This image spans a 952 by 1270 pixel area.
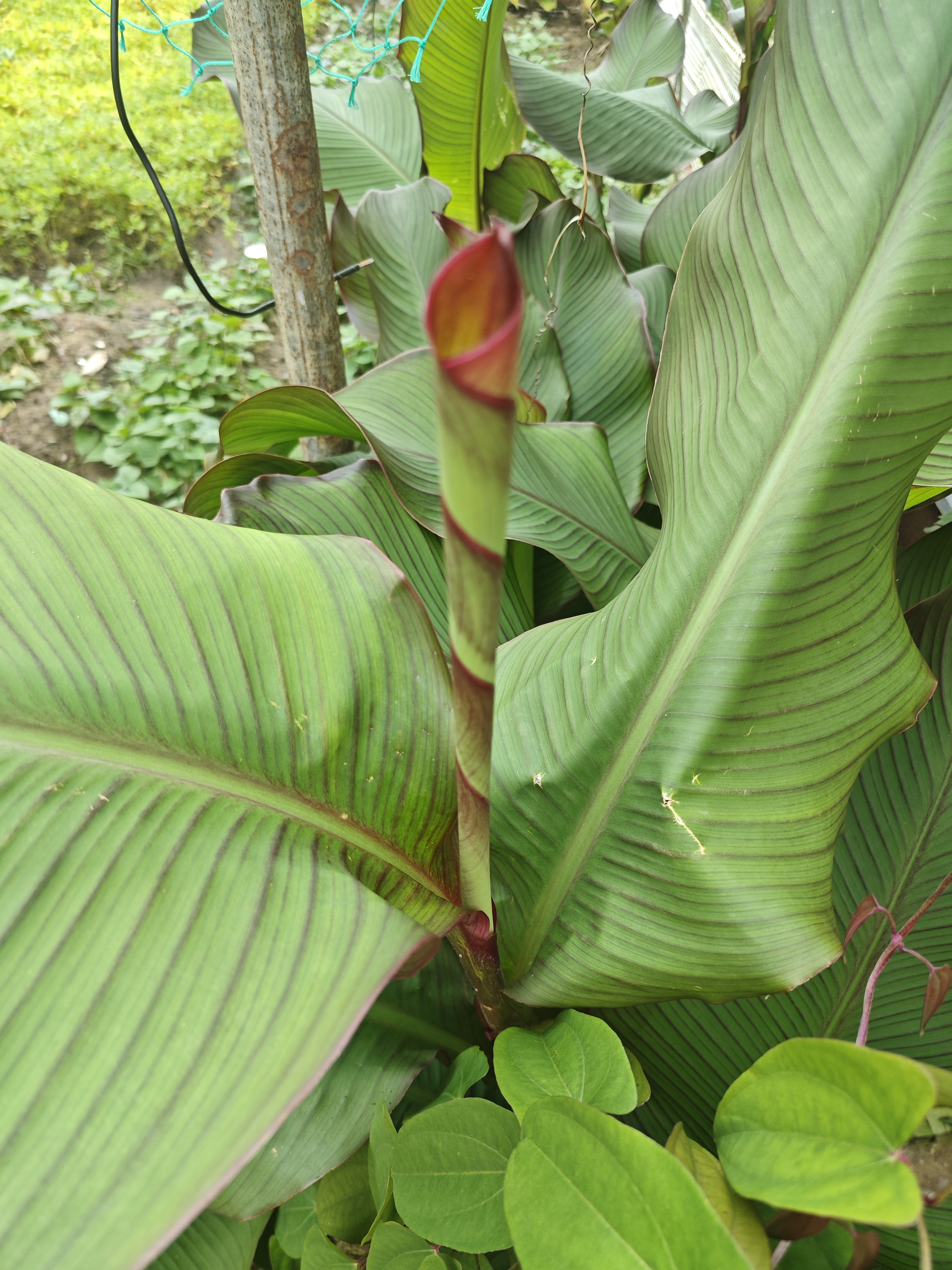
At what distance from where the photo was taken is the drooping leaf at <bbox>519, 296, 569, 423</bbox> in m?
1.08

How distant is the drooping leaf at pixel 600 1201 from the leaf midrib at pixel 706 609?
0.68 ft

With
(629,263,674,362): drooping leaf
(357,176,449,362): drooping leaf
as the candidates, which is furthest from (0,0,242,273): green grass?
(629,263,674,362): drooping leaf

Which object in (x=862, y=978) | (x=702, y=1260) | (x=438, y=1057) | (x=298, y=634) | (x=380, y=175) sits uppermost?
(x=380, y=175)

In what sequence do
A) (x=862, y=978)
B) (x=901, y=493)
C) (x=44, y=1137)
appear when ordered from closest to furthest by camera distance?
1. (x=44, y=1137)
2. (x=901, y=493)
3. (x=862, y=978)

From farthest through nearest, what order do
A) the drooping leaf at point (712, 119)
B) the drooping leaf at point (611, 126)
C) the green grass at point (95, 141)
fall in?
1. the green grass at point (95, 141)
2. the drooping leaf at point (712, 119)
3. the drooping leaf at point (611, 126)

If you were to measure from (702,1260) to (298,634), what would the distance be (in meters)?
0.37

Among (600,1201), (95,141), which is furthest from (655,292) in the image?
(95,141)

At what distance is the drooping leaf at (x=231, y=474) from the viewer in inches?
35.2

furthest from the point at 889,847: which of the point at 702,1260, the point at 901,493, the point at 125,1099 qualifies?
the point at 125,1099

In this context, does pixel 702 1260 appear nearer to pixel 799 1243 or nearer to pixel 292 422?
pixel 799 1243

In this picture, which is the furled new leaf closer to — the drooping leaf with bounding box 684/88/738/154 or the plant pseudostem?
the plant pseudostem

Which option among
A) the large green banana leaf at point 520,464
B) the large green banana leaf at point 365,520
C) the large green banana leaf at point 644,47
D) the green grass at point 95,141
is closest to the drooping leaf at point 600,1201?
the large green banana leaf at point 365,520

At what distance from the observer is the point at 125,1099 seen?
0.33 metres

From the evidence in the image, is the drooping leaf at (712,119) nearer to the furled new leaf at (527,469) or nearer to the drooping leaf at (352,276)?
the drooping leaf at (352,276)
